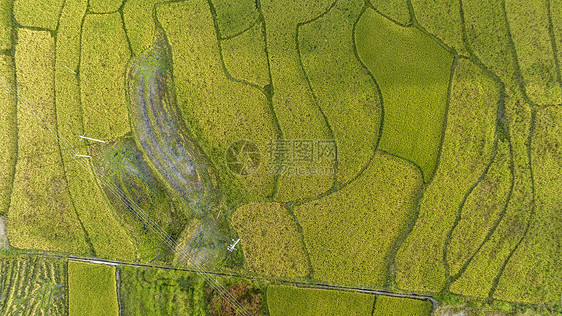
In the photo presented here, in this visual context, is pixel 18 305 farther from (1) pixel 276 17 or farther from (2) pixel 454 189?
(2) pixel 454 189

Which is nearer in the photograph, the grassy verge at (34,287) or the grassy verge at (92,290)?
the grassy verge at (92,290)

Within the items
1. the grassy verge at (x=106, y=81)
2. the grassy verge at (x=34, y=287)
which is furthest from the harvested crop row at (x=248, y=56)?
the grassy verge at (x=34, y=287)

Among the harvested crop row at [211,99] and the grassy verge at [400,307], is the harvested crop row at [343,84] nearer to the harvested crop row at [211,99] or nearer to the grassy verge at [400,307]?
the harvested crop row at [211,99]

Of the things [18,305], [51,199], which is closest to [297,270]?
[51,199]

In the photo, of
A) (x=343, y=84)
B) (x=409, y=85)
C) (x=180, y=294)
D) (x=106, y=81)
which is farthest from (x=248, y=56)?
(x=180, y=294)

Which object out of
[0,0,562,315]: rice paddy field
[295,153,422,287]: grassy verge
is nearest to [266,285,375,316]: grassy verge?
[0,0,562,315]: rice paddy field

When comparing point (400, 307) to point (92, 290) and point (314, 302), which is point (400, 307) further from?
point (92, 290)
